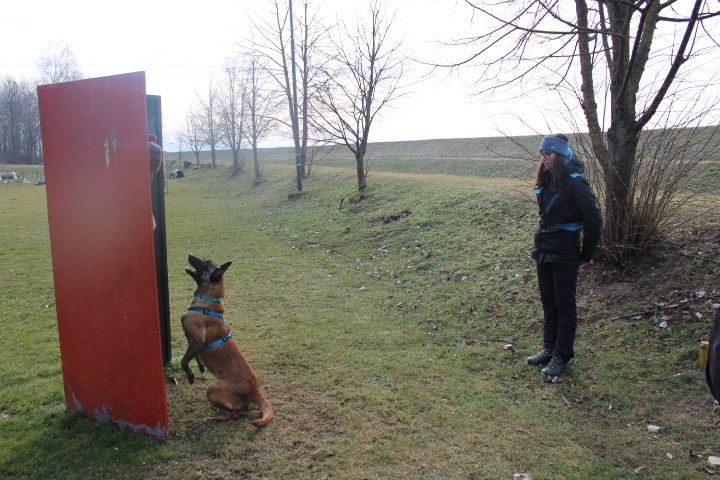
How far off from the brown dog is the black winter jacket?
112 inches

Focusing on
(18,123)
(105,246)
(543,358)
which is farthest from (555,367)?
(18,123)

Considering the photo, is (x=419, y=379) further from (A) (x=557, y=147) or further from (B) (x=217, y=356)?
(A) (x=557, y=147)

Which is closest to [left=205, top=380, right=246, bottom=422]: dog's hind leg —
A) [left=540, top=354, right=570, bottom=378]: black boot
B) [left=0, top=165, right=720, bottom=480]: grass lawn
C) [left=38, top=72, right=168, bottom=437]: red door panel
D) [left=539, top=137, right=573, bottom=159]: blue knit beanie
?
[left=0, top=165, right=720, bottom=480]: grass lawn

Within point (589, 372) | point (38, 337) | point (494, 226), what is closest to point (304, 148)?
point (494, 226)

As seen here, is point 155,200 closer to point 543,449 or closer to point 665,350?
point 543,449

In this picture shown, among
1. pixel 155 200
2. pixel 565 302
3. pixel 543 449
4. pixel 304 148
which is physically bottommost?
pixel 543 449

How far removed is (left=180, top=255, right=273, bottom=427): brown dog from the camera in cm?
394

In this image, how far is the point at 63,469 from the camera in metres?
3.36

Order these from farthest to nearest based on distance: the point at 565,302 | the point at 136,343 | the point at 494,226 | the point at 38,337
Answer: the point at 494,226
the point at 38,337
the point at 565,302
the point at 136,343

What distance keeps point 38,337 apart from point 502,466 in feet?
17.5

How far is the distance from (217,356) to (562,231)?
3.16 m

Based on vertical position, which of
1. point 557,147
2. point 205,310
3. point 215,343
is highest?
point 557,147

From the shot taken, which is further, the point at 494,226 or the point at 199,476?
the point at 494,226

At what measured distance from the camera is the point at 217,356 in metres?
4.03
